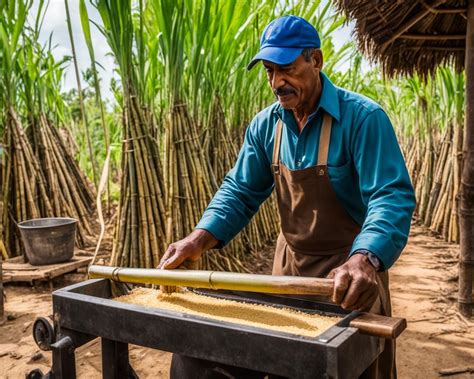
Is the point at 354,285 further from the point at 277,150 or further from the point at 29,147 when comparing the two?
the point at 29,147

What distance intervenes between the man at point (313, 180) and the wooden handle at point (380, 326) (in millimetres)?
152

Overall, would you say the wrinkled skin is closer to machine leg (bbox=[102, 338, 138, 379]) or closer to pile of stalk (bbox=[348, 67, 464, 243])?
machine leg (bbox=[102, 338, 138, 379])

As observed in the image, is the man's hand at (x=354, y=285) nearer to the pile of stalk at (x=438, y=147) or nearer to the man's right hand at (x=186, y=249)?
the man's right hand at (x=186, y=249)

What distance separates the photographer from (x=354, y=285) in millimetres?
1073

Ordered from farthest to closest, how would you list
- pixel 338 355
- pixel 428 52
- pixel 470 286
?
pixel 428 52, pixel 470 286, pixel 338 355

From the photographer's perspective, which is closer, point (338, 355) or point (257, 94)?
point (338, 355)

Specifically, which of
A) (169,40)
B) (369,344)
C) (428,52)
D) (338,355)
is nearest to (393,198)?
(369,344)

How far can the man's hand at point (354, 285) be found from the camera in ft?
3.48

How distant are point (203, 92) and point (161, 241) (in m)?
1.44

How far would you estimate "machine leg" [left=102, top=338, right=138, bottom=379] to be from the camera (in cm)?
132

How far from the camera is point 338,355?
87cm

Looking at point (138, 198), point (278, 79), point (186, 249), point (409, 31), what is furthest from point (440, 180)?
point (186, 249)

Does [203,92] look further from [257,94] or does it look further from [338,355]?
[338,355]

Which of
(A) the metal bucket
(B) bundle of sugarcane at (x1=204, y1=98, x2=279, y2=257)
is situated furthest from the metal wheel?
(B) bundle of sugarcane at (x1=204, y1=98, x2=279, y2=257)
